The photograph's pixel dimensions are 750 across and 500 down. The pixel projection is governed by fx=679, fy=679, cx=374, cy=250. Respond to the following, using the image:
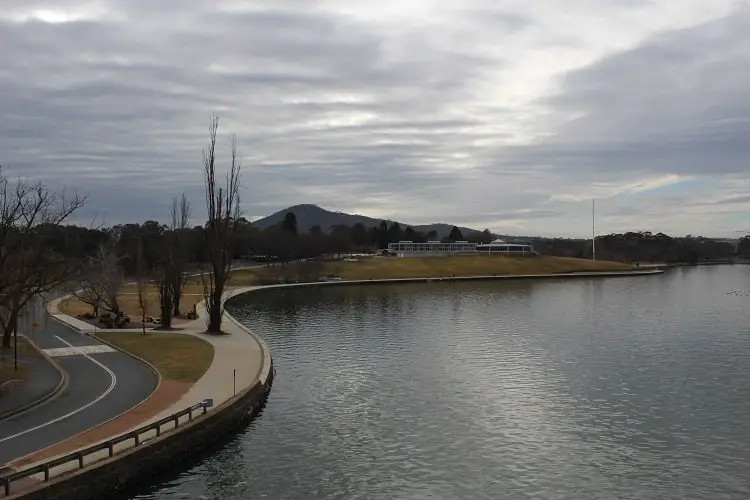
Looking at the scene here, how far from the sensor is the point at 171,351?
4000 centimetres

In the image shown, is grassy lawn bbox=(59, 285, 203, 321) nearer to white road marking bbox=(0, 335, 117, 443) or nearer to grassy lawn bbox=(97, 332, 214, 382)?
grassy lawn bbox=(97, 332, 214, 382)

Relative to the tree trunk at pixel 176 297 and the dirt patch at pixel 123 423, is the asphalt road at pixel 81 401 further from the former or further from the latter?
the tree trunk at pixel 176 297

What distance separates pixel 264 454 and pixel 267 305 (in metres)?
56.5

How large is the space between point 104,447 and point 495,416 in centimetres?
1590

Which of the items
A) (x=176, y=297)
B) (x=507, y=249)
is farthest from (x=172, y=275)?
(x=507, y=249)

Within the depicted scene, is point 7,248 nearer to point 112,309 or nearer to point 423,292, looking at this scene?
point 112,309

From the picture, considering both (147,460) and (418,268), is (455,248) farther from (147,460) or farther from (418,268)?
(147,460)

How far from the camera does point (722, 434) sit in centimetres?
2627

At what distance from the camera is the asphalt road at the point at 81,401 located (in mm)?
21812

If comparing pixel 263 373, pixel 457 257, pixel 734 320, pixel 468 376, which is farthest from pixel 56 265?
pixel 457 257

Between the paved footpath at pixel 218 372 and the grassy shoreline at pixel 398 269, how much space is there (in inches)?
1355

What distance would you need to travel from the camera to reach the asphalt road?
21.8 metres

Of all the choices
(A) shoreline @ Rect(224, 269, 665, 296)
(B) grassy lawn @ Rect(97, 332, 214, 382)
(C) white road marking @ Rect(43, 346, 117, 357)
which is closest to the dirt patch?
(B) grassy lawn @ Rect(97, 332, 214, 382)

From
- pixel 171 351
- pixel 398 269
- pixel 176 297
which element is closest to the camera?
pixel 171 351
